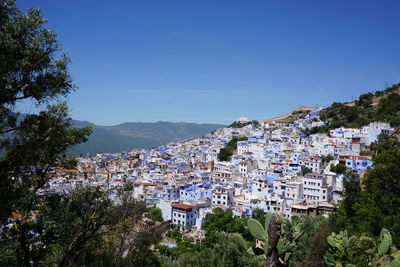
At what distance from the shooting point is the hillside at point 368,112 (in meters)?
48.8

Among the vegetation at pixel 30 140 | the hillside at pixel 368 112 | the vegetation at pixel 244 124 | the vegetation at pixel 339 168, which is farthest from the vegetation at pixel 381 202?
the vegetation at pixel 244 124

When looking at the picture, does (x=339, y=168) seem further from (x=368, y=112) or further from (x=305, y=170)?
(x=368, y=112)

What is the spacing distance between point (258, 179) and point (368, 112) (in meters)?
33.6

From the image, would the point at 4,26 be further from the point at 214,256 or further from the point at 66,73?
the point at 214,256

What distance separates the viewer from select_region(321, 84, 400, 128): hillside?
48.8m

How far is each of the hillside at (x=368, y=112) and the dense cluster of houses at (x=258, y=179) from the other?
582 cm

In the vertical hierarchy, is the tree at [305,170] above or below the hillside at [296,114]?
below

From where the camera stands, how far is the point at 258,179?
3036 centimetres

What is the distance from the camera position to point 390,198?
1008 cm

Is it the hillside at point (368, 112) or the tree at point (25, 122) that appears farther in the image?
the hillside at point (368, 112)

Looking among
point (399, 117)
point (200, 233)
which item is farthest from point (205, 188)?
point (399, 117)

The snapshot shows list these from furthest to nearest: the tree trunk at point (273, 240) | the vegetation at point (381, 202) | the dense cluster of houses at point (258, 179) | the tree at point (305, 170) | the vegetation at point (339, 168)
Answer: the tree at point (305, 170)
the vegetation at point (339, 168)
the dense cluster of houses at point (258, 179)
the vegetation at point (381, 202)
the tree trunk at point (273, 240)

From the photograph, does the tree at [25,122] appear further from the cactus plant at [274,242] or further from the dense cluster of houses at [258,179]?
the dense cluster of houses at [258,179]

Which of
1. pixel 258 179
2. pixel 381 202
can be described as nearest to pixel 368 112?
pixel 258 179
